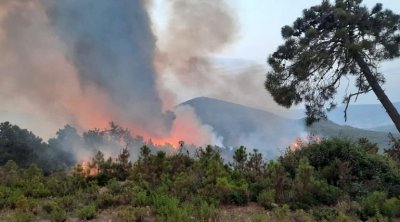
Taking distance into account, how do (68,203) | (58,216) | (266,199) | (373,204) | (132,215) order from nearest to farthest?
1. (132,215)
2. (58,216)
3. (373,204)
4. (266,199)
5. (68,203)

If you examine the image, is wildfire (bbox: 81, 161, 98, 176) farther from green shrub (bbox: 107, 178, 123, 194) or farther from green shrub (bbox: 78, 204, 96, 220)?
green shrub (bbox: 78, 204, 96, 220)

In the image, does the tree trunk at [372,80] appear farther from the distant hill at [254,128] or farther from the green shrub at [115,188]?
the distant hill at [254,128]

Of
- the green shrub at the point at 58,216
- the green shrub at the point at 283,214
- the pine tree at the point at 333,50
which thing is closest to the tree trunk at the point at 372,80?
the pine tree at the point at 333,50

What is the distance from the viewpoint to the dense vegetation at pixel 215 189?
8.54m

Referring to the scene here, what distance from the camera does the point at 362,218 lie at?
28.5ft

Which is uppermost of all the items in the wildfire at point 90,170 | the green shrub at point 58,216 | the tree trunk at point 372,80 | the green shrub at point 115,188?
the tree trunk at point 372,80

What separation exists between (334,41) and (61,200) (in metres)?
14.1

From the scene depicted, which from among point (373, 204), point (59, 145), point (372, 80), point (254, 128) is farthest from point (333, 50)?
point (254, 128)

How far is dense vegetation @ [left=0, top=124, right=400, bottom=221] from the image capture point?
8539mm

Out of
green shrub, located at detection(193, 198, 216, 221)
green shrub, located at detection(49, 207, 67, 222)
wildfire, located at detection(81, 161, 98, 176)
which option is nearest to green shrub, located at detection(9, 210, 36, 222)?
green shrub, located at detection(49, 207, 67, 222)

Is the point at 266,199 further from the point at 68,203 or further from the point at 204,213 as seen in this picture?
the point at 68,203

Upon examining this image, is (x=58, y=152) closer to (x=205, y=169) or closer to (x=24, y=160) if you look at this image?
(x=24, y=160)

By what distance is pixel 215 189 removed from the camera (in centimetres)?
1000

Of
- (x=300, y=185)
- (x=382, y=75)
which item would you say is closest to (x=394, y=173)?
(x=300, y=185)
